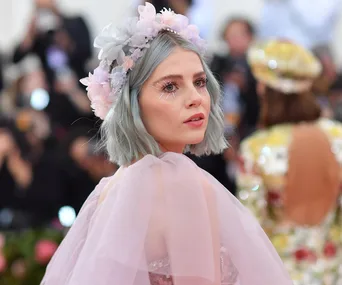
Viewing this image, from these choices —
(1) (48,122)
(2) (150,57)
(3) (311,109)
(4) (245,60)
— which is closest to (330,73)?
(4) (245,60)

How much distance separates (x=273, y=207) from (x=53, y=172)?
215 centimetres

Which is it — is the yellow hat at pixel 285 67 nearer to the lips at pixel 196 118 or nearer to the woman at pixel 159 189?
the woman at pixel 159 189

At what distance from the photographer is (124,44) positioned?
2711 millimetres

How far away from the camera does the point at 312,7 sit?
27.7 feet

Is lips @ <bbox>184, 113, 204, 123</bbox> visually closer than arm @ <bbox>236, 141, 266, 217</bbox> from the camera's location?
Yes

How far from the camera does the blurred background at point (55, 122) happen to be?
18.0 feet

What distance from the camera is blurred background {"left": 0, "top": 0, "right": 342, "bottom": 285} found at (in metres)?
5.50

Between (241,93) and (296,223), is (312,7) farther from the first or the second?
(296,223)

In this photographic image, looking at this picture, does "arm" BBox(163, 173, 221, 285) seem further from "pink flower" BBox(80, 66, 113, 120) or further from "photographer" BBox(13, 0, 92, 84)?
"photographer" BBox(13, 0, 92, 84)

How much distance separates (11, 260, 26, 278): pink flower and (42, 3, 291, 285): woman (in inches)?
82.9

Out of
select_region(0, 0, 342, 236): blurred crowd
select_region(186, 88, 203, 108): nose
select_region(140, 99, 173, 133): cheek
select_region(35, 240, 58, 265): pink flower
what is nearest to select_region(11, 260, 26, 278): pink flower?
select_region(35, 240, 58, 265): pink flower

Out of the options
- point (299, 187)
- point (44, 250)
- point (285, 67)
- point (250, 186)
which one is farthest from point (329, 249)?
point (44, 250)

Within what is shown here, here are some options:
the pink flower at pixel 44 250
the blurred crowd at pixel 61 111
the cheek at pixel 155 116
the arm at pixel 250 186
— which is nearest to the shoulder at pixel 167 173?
the cheek at pixel 155 116

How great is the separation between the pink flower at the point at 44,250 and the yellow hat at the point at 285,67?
151 centimetres
